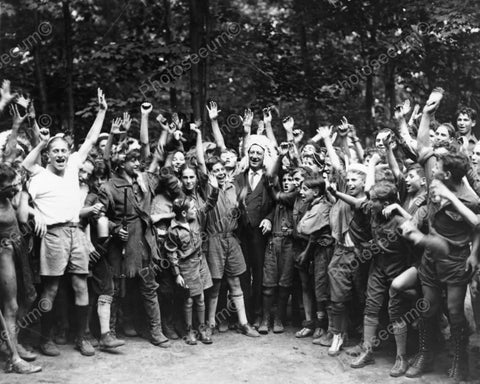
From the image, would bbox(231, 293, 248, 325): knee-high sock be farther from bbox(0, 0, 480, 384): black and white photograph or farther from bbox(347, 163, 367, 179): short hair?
bbox(347, 163, 367, 179): short hair

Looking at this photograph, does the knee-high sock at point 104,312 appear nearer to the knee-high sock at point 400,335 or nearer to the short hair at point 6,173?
the short hair at point 6,173

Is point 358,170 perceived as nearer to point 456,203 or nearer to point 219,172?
point 456,203

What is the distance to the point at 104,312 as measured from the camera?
6.04 metres

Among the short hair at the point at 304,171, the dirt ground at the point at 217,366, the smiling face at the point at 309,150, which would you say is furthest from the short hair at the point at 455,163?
the smiling face at the point at 309,150

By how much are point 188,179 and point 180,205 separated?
1.03ft

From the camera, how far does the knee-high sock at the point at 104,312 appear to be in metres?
6.03

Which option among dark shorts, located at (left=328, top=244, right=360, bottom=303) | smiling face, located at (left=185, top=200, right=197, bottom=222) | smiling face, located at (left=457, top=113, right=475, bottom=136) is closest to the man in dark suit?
smiling face, located at (left=185, top=200, right=197, bottom=222)

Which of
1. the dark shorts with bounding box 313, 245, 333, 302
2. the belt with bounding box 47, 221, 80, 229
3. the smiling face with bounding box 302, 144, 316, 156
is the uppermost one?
the smiling face with bounding box 302, 144, 316, 156

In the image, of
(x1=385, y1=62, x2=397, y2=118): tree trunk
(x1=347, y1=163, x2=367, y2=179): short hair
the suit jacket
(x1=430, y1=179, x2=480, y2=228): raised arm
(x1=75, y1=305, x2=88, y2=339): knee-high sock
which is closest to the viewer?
(x1=430, y1=179, x2=480, y2=228): raised arm

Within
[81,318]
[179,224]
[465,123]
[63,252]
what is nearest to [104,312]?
[81,318]

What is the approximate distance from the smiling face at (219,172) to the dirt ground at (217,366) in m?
1.85

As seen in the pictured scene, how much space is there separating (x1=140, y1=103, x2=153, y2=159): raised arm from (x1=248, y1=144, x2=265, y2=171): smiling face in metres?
1.25

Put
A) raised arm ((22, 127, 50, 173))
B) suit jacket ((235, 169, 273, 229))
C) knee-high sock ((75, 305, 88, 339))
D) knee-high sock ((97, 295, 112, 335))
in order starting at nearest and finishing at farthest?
raised arm ((22, 127, 50, 173)), knee-high sock ((75, 305, 88, 339)), knee-high sock ((97, 295, 112, 335)), suit jacket ((235, 169, 273, 229))

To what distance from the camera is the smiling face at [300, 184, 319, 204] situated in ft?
21.8
